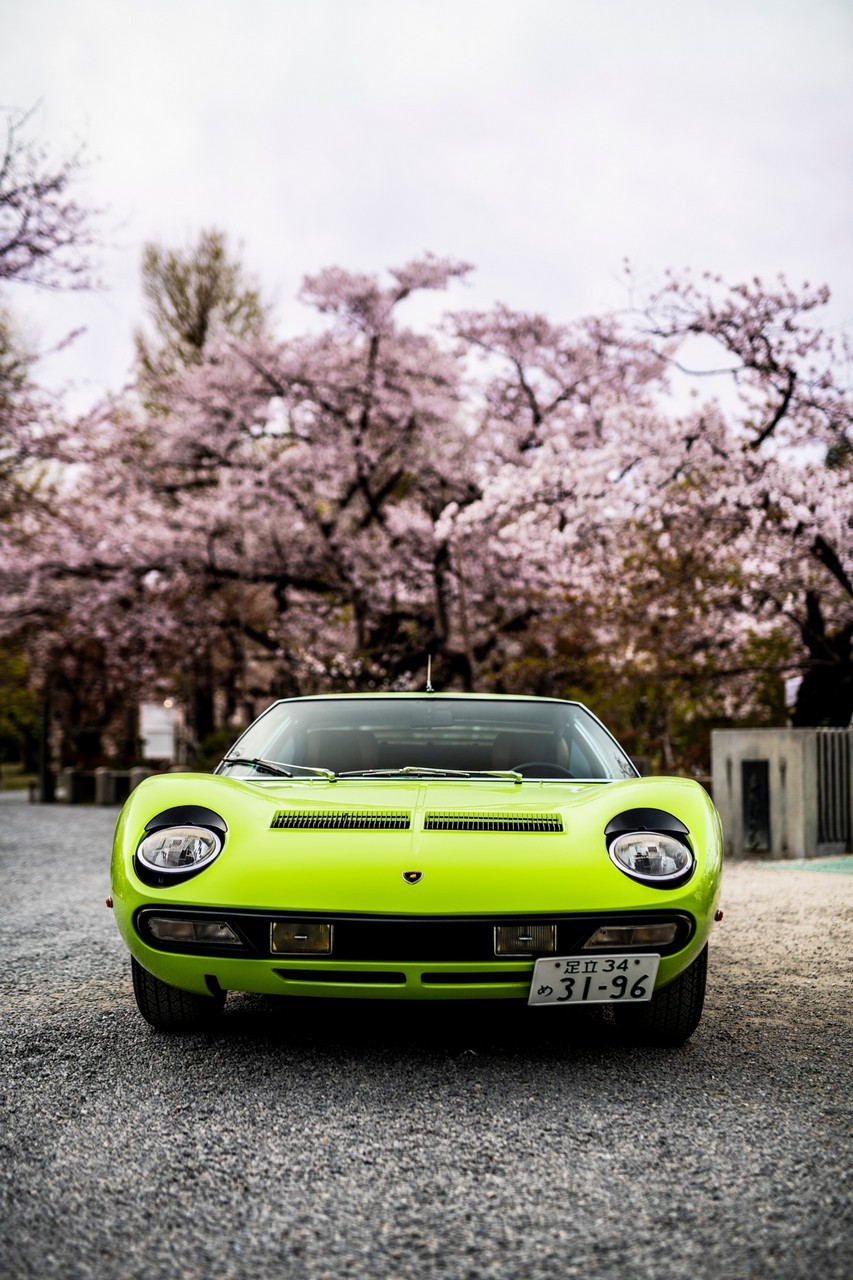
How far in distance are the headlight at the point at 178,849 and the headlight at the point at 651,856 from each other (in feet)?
3.64

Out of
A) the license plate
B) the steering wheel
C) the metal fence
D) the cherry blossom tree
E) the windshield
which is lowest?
the metal fence

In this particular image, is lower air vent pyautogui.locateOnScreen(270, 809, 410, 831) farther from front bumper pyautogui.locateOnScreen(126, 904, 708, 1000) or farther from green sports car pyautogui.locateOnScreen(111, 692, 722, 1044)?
front bumper pyautogui.locateOnScreen(126, 904, 708, 1000)

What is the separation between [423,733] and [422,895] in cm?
155

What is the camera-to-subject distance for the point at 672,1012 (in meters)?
3.12

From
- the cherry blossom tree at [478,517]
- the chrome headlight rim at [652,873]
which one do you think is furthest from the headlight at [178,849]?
the cherry blossom tree at [478,517]

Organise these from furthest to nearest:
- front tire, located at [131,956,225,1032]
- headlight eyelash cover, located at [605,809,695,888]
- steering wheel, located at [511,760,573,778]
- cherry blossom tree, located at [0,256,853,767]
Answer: cherry blossom tree, located at [0,256,853,767], steering wheel, located at [511,760,573,778], front tire, located at [131,956,225,1032], headlight eyelash cover, located at [605,809,695,888]

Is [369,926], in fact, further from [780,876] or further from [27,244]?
[27,244]

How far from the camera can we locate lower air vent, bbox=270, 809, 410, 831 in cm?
300

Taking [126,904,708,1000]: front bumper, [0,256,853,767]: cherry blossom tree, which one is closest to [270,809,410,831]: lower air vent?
[126,904,708,1000]: front bumper

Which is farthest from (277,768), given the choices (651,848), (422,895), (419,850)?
(651,848)

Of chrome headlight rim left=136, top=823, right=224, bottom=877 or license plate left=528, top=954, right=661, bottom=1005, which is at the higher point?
chrome headlight rim left=136, top=823, right=224, bottom=877

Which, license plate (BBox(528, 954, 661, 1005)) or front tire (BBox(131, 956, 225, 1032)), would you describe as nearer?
license plate (BBox(528, 954, 661, 1005))

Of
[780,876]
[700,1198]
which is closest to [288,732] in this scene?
[700,1198]

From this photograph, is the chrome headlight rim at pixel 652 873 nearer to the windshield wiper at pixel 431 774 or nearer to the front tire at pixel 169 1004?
the windshield wiper at pixel 431 774
